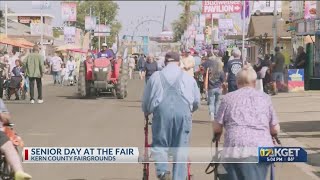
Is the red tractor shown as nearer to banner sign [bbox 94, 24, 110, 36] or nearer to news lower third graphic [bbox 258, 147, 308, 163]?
news lower third graphic [bbox 258, 147, 308, 163]

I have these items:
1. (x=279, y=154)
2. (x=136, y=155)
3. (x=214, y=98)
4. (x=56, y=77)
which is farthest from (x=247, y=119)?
(x=56, y=77)

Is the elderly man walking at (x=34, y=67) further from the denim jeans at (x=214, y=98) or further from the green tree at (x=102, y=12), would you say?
the green tree at (x=102, y=12)

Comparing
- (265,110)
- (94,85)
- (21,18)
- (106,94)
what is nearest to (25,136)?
(265,110)

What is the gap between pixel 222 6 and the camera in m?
35.7

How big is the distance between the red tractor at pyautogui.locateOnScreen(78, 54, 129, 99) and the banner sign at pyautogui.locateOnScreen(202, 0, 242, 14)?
11.5 metres

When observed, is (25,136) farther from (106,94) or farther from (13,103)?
(106,94)

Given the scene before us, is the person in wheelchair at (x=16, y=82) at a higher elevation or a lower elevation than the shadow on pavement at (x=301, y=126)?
higher

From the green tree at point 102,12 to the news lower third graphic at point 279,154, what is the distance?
361 ft

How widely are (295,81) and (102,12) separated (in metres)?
96.7

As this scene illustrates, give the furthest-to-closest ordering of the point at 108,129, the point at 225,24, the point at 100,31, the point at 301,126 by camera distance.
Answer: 1. the point at 100,31
2. the point at 225,24
3. the point at 301,126
4. the point at 108,129

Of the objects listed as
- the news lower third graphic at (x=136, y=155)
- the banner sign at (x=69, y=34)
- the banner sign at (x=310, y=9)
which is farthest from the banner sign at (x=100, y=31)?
the news lower third graphic at (x=136, y=155)

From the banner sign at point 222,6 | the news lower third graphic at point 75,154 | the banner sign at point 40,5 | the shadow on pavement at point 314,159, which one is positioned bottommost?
the shadow on pavement at point 314,159

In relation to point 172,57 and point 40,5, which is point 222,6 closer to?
point 40,5

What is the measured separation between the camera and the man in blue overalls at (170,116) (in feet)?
25.0
